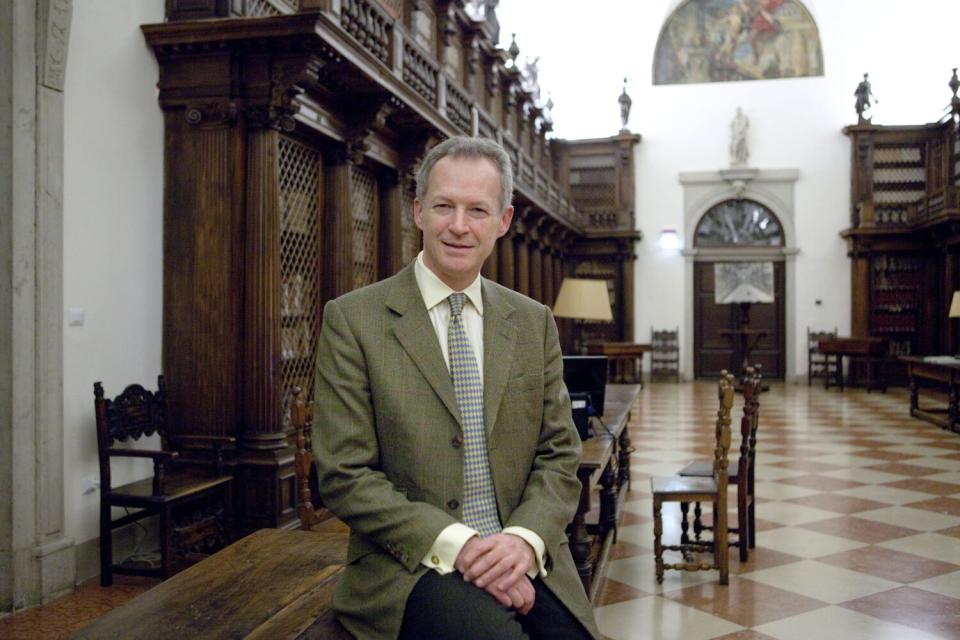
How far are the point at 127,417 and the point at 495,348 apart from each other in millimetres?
3150

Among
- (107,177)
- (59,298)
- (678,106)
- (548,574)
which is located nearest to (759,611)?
(548,574)

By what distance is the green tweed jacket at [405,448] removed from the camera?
1.70m

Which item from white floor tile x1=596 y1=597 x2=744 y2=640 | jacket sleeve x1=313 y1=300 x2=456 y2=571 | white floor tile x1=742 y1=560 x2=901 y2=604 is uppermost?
jacket sleeve x1=313 y1=300 x2=456 y2=571

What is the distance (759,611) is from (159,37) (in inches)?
167

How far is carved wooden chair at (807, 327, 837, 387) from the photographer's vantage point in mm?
16062

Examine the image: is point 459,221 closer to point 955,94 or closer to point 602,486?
point 602,486

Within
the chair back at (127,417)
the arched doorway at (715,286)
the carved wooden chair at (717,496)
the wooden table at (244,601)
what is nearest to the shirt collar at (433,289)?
the wooden table at (244,601)

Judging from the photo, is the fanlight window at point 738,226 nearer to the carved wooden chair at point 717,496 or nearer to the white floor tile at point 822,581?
the white floor tile at point 822,581

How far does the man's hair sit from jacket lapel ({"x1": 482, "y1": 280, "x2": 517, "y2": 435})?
0.71 ft

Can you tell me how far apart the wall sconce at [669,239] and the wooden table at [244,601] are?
15.3m

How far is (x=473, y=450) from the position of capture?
1829mm

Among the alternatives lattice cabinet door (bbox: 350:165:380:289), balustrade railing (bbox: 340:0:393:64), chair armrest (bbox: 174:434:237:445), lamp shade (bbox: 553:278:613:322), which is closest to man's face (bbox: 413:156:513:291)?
chair armrest (bbox: 174:434:237:445)

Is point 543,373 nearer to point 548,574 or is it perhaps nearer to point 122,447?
point 548,574

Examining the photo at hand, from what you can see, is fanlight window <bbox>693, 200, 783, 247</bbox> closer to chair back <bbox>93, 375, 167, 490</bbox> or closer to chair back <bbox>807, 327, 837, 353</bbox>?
chair back <bbox>807, 327, 837, 353</bbox>
